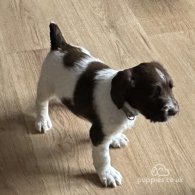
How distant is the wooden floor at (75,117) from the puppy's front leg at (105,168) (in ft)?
0.11

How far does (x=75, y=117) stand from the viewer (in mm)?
2002

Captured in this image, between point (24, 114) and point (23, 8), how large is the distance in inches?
30.8

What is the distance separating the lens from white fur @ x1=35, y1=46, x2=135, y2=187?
1571 millimetres

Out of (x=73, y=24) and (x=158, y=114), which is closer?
(x=158, y=114)

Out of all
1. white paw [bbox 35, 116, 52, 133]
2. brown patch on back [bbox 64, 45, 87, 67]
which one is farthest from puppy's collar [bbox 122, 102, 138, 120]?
white paw [bbox 35, 116, 52, 133]

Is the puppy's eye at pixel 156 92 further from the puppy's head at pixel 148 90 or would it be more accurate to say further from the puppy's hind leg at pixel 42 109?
the puppy's hind leg at pixel 42 109

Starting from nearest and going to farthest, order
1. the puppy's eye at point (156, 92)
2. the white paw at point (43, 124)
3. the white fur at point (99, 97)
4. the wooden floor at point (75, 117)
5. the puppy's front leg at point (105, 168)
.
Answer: the puppy's eye at point (156, 92), the white fur at point (99, 97), the puppy's front leg at point (105, 168), the wooden floor at point (75, 117), the white paw at point (43, 124)

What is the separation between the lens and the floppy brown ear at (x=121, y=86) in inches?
57.1

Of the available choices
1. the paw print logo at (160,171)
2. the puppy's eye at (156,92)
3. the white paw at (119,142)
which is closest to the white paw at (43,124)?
the white paw at (119,142)

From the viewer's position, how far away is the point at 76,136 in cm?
193

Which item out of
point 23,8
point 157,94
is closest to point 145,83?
point 157,94

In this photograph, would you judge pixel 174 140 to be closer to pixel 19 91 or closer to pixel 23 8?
pixel 19 91

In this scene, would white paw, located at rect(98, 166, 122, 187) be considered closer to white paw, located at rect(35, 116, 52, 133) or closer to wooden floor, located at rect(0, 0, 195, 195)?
wooden floor, located at rect(0, 0, 195, 195)

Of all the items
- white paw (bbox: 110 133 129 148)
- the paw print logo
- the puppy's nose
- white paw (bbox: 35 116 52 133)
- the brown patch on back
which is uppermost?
the puppy's nose
